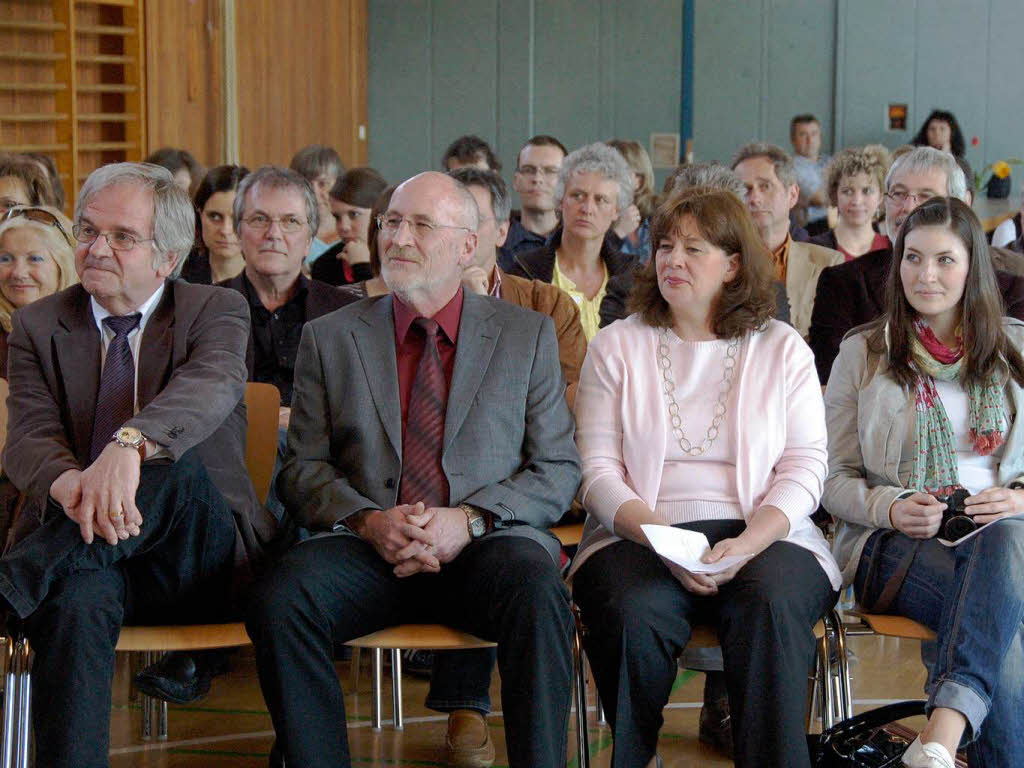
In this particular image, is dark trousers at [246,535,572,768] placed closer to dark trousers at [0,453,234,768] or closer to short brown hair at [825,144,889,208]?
dark trousers at [0,453,234,768]

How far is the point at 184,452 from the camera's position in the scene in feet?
8.70

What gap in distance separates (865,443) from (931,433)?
15cm

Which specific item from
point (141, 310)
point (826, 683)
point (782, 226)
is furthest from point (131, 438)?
point (782, 226)

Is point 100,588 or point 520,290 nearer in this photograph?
point 100,588

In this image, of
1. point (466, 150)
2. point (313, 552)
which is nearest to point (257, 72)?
point (466, 150)

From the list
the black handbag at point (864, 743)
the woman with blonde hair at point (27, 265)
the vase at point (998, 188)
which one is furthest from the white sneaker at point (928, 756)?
the vase at point (998, 188)

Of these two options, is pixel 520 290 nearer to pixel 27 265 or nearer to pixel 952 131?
pixel 27 265

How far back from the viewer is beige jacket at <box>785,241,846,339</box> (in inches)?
183

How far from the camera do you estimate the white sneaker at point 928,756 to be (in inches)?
95.4

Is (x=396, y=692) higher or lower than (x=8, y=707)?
lower

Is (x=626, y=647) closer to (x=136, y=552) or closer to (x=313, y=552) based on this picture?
(x=313, y=552)

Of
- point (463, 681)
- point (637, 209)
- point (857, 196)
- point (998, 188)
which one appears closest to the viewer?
point (463, 681)

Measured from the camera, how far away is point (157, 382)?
2.81 m

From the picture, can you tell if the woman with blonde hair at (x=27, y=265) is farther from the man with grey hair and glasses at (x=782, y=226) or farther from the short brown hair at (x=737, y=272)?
the man with grey hair and glasses at (x=782, y=226)
